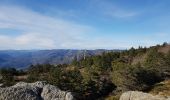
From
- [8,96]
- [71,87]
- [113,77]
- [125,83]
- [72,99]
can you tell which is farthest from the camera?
[113,77]

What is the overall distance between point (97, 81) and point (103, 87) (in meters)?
2.71

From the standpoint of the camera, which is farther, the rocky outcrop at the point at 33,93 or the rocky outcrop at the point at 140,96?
the rocky outcrop at the point at 140,96

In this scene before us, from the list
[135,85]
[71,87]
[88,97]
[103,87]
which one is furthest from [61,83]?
[135,85]

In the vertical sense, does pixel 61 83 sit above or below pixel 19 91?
below

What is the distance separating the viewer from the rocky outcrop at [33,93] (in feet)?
56.8

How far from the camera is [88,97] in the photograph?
3538 inches

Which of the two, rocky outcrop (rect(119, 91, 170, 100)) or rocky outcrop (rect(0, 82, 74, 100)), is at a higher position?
rocky outcrop (rect(0, 82, 74, 100))

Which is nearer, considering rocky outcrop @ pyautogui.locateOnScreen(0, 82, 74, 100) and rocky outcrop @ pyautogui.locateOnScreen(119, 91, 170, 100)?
rocky outcrop @ pyautogui.locateOnScreen(0, 82, 74, 100)

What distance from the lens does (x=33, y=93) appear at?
18203 millimetres

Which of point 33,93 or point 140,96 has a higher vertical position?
point 33,93

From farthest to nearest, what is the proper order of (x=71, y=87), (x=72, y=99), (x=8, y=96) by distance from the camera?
1. (x=71, y=87)
2. (x=72, y=99)
3. (x=8, y=96)

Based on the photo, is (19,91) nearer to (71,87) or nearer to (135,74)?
(71,87)

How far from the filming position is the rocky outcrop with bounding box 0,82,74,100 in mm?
A: 17312

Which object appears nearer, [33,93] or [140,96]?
[33,93]
